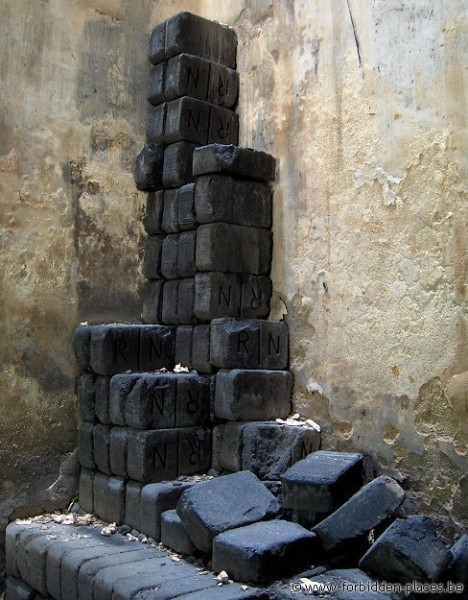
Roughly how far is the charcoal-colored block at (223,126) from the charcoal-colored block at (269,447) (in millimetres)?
1908

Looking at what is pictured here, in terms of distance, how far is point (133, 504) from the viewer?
4043mm

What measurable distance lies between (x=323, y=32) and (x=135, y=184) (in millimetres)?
1567

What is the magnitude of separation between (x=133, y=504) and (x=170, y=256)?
1.55 meters

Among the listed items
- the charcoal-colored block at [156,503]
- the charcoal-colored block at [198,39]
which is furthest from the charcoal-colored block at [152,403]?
the charcoal-colored block at [198,39]

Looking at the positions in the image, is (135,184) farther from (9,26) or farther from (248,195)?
(9,26)

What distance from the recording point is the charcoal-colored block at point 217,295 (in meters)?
4.25

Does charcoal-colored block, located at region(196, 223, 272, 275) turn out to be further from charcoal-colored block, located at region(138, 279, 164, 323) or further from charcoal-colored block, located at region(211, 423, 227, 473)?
charcoal-colored block, located at region(211, 423, 227, 473)

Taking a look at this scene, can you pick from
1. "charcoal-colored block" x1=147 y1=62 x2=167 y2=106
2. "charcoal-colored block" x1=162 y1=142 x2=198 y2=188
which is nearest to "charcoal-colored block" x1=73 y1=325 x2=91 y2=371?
"charcoal-colored block" x1=162 y1=142 x2=198 y2=188

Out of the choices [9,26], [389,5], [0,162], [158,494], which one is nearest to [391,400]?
[158,494]

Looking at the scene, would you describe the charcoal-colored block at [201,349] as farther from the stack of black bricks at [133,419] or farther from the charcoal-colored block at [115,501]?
the charcoal-colored block at [115,501]

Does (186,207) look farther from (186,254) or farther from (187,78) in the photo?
(187,78)

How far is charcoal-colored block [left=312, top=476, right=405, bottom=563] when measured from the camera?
3299mm

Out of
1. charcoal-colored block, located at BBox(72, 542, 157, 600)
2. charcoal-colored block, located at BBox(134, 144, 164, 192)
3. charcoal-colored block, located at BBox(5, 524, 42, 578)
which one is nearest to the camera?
charcoal-colored block, located at BBox(72, 542, 157, 600)

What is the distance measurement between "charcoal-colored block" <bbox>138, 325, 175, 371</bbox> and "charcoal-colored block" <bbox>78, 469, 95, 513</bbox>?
0.73 metres
